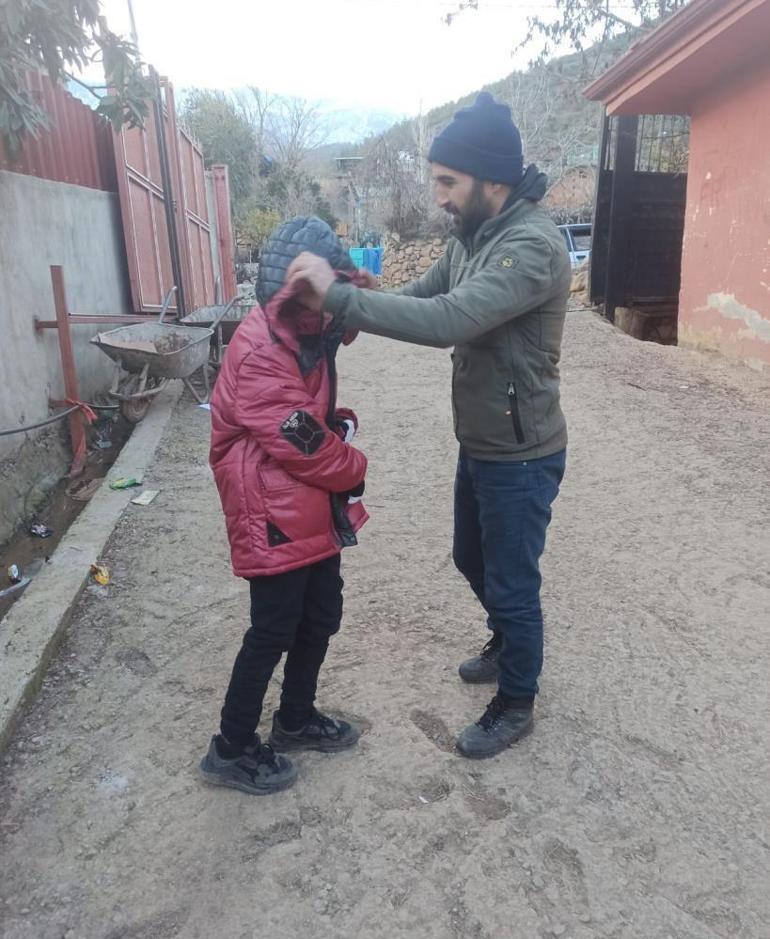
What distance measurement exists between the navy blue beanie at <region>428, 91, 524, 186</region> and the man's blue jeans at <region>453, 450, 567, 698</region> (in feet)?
2.76

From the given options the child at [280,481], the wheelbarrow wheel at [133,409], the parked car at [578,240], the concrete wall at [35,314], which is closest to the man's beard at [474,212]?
the child at [280,481]

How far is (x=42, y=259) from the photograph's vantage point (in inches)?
232

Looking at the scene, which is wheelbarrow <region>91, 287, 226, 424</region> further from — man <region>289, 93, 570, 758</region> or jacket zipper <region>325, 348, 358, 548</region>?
jacket zipper <region>325, 348, 358, 548</region>

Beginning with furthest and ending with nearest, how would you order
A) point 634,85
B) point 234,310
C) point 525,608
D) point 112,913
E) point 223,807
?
point 234,310, point 634,85, point 525,608, point 223,807, point 112,913

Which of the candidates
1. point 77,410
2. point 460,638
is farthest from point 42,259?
point 460,638

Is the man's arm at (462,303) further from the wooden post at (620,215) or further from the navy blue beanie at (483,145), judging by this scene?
the wooden post at (620,215)

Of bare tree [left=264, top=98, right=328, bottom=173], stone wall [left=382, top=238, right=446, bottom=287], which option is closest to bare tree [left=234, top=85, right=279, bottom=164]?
bare tree [left=264, top=98, right=328, bottom=173]

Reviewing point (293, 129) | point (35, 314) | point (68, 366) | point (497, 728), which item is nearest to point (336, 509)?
point (497, 728)

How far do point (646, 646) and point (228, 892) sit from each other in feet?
6.19

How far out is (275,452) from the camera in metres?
2.01

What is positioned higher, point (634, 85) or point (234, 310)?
point (634, 85)

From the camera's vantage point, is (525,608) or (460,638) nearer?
(525,608)

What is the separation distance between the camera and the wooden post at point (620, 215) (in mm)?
9750

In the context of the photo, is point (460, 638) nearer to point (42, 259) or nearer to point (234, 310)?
point (42, 259)
